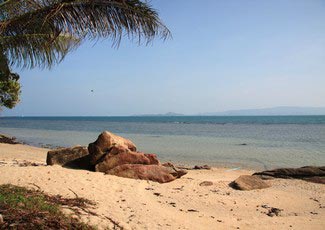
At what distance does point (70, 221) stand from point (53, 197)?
5.86 feet

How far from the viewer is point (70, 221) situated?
5.27m

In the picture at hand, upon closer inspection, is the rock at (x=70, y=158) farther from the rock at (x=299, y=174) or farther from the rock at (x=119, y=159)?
the rock at (x=299, y=174)

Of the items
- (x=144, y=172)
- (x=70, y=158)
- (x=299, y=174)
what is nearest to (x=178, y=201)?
(x=144, y=172)

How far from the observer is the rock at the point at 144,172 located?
10494mm

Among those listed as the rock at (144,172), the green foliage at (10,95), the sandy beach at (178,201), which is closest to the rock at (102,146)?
the rock at (144,172)

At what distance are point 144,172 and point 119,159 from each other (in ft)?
3.24

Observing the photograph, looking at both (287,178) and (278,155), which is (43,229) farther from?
(278,155)

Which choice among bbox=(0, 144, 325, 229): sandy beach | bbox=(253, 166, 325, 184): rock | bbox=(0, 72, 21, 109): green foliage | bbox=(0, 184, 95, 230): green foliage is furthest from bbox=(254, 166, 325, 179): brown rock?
bbox=(0, 72, 21, 109): green foliage

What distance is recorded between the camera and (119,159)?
36.0 feet

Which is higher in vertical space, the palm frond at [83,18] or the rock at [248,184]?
the palm frond at [83,18]

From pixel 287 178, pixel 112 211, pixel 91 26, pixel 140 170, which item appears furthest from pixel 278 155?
pixel 91 26

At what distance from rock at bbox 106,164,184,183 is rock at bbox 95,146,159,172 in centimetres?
27

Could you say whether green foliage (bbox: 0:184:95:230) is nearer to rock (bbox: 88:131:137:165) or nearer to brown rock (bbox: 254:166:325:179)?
rock (bbox: 88:131:137:165)

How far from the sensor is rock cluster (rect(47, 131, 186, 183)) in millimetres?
10625
